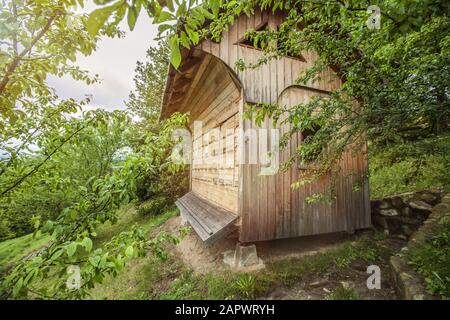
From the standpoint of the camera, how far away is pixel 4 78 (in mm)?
1696

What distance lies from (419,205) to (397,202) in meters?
0.46

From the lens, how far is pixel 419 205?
5129 millimetres


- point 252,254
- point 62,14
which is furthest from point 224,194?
point 62,14

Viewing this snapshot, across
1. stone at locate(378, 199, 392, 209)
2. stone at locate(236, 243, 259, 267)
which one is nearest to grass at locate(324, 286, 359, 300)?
stone at locate(236, 243, 259, 267)

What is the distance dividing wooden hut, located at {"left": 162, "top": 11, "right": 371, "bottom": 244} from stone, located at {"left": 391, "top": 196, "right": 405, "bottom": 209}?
0.88 meters

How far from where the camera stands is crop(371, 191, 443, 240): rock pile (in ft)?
16.5

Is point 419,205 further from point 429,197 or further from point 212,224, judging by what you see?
point 212,224

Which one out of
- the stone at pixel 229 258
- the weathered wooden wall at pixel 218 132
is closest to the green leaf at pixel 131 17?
the weathered wooden wall at pixel 218 132

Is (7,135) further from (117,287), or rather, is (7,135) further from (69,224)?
(117,287)

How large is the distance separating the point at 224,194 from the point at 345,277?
2997mm

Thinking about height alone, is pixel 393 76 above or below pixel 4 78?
above

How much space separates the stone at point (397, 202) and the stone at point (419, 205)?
192 millimetres

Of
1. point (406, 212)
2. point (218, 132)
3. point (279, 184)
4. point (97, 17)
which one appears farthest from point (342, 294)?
point (218, 132)

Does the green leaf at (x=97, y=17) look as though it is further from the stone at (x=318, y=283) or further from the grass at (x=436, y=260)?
the stone at (x=318, y=283)
